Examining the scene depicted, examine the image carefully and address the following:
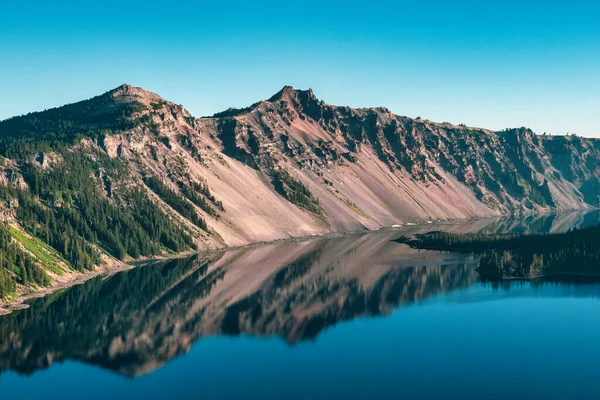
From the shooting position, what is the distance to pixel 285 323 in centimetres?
13538

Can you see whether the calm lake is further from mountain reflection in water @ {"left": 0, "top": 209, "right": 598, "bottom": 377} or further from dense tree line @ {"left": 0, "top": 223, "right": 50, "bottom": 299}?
dense tree line @ {"left": 0, "top": 223, "right": 50, "bottom": 299}

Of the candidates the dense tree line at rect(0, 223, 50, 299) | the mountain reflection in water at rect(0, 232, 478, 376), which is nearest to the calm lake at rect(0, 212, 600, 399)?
the mountain reflection in water at rect(0, 232, 478, 376)

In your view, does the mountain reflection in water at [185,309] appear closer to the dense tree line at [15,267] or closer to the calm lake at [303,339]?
the calm lake at [303,339]

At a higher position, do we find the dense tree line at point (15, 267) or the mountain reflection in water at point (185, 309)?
the dense tree line at point (15, 267)

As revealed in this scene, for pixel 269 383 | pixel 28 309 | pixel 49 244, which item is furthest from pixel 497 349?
pixel 49 244

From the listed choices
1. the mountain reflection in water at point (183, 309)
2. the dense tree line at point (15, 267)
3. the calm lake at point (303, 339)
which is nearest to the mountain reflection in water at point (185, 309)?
the mountain reflection in water at point (183, 309)

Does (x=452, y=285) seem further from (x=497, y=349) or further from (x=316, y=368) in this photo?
(x=316, y=368)

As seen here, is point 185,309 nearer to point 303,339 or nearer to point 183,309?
point 183,309

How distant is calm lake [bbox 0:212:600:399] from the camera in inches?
3797

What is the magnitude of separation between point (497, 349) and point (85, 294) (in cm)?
10290

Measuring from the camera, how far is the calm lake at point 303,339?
96438mm

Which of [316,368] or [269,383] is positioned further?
[316,368]

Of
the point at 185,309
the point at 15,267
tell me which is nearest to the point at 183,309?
the point at 185,309

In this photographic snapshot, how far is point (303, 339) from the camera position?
123 metres
